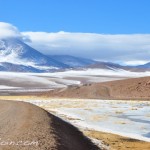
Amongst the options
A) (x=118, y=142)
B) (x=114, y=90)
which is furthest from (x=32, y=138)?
(x=114, y=90)

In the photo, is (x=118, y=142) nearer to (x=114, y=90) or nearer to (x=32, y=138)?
(x=32, y=138)

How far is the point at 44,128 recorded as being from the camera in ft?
90.4

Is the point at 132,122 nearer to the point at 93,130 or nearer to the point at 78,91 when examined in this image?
the point at 93,130

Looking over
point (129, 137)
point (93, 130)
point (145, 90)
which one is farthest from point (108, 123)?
point (145, 90)

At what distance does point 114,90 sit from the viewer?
330 ft

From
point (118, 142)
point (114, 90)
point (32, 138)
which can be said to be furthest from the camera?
point (114, 90)

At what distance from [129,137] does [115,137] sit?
1.10m

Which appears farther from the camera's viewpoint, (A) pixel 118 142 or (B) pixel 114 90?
(B) pixel 114 90

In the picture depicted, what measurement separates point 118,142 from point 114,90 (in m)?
72.2

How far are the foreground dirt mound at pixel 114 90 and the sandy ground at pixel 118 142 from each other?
198 feet

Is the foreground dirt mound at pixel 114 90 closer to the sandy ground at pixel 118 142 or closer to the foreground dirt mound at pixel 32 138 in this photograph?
the sandy ground at pixel 118 142

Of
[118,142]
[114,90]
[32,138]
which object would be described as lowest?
[118,142]

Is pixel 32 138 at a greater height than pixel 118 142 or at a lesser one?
greater

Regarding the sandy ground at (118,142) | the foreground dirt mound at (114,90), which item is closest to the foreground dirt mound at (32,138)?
the sandy ground at (118,142)
